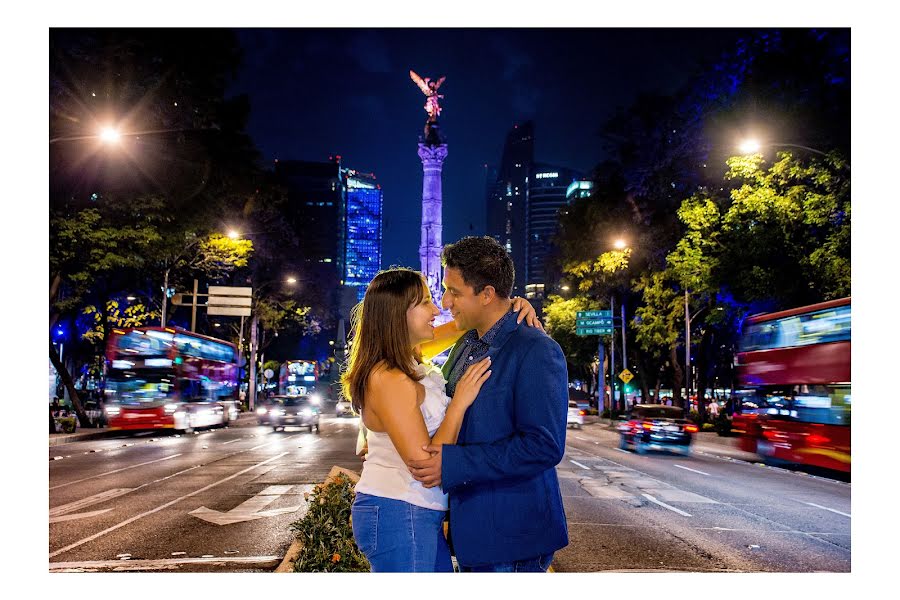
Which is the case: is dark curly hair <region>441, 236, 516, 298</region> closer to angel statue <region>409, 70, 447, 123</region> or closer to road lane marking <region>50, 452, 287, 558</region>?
road lane marking <region>50, 452, 287, 558</region>

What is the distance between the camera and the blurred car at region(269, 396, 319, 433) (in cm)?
3375

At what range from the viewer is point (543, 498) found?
3.57 metres

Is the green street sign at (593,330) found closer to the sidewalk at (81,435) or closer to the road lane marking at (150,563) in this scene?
the sidewalk at (81,435)

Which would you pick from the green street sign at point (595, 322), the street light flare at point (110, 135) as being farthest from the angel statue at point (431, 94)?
the street light flare at point (110, 135)

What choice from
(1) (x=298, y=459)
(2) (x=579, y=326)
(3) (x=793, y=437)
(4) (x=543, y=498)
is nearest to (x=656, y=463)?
(3) (x=793, y=437)

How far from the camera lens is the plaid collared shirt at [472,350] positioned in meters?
3.80

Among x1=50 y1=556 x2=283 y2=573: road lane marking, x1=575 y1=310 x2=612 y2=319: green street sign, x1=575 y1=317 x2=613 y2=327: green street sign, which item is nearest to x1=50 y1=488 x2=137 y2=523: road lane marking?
x1=50 y1=556 x2=283 y2=573: road lane marking

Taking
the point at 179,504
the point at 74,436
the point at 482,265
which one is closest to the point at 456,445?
the point at 482,265

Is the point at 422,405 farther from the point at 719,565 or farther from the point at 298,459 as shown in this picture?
the point at 298,459

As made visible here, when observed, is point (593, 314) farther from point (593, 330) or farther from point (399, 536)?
point (399, 536)

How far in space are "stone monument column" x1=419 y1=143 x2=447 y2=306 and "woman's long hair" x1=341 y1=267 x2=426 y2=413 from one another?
7860 centimetres

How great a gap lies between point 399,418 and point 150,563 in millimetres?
5552

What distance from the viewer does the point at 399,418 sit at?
352cm
